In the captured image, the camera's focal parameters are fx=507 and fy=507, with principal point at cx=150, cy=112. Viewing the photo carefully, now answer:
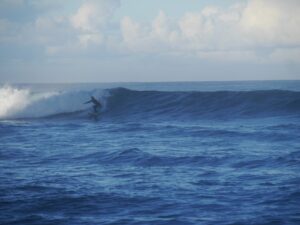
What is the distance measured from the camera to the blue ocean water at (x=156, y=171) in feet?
27.9

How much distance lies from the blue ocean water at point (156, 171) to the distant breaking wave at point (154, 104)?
1.92 ft

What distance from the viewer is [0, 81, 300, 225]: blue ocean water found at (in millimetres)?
8492

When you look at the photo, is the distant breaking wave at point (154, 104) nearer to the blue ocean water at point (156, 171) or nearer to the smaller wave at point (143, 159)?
the blue ocean water at point (156, 171)

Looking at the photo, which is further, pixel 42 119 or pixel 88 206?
pixel 42 119

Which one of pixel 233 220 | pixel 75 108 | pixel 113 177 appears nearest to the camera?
pixel 233 220

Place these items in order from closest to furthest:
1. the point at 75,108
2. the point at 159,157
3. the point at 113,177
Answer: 1. the point at 113,177
2. the point at 159,157
3. the point at 75,108

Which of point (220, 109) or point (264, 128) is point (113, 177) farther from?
point (220, 109)

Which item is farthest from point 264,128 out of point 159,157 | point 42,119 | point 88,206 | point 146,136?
point 42,119

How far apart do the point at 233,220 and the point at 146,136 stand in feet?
35.3

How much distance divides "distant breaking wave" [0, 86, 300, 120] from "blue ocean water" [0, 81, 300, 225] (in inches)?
23.1

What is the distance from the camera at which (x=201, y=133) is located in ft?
60.4

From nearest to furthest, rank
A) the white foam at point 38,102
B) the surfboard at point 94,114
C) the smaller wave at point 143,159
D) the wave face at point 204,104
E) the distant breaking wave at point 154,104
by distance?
the smaller wave at point 143,159 → the wave face at point 204,104 → the distant breaking wave at point 154,104 → the surfboard at point 94,114 → the white foam at point 38,102

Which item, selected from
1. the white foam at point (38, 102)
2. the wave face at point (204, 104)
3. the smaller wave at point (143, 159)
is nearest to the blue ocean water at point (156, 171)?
the smaller wave at point (143, 159)

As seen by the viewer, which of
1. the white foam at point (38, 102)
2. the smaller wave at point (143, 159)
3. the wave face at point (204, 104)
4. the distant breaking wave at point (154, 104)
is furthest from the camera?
the white foam at point (38, 102)
